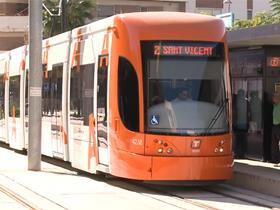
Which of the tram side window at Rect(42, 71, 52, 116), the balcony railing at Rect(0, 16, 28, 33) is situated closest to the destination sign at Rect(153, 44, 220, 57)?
the tram side window at Rect(42, 71, 52, 116)

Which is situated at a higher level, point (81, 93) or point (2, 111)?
point (81, 93)

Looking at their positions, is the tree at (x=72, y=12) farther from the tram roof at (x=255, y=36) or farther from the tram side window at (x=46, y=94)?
the tram roof at (x=255, y=36)

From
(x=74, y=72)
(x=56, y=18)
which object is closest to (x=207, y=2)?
(x=56, y=18)

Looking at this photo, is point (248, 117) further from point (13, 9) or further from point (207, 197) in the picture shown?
A: point (13, 9)

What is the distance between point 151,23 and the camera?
12750mm

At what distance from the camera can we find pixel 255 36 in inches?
578

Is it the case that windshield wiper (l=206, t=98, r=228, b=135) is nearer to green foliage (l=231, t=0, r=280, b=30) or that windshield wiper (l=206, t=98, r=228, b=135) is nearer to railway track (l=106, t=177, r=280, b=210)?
railway track (l=106, t=177, r=280, b=210)

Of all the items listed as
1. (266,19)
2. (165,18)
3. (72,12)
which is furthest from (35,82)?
(266,19)

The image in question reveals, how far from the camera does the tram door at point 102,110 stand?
1319 centimetres

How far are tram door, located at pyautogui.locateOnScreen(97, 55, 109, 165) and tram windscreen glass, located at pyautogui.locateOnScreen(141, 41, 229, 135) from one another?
3.59ft

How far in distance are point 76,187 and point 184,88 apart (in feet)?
9.05

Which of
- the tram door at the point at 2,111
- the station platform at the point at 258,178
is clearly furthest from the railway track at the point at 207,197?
the tram door at the point at 2,111

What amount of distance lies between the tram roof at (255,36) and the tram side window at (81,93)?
11.5ft

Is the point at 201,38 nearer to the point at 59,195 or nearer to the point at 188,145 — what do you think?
the point at 188,145
